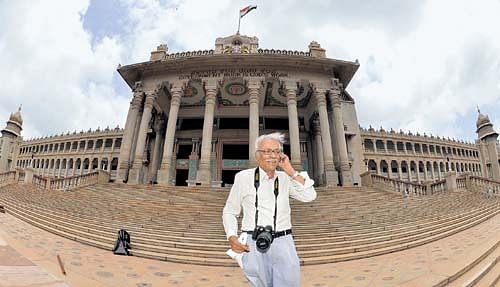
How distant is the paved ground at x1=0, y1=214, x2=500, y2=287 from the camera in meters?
3.39

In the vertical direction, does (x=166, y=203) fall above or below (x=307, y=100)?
below

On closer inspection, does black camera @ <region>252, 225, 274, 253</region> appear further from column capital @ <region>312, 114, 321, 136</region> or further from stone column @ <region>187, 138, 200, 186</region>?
column capital @ <region>312, 114, 321, 136</region>

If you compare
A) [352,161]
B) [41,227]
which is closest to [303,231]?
[41,227]

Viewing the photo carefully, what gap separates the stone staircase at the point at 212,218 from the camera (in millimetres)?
5941

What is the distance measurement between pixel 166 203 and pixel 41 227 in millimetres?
3984

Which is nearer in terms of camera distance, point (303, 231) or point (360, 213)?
point (303, 231)

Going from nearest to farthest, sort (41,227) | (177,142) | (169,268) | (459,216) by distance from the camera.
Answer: (169,268) → (41,227) → (459,216) → (177,142)

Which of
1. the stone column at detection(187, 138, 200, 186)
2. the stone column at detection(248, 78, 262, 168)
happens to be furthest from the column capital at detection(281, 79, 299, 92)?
the stone column at detection(187, 138, 200, 186)

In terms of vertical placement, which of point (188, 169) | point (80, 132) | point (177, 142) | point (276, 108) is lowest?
point (188, 169)

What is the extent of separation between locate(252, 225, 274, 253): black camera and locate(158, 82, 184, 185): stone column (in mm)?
14089

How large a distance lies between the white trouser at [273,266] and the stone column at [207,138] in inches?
510

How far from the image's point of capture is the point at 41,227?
770 centimetres

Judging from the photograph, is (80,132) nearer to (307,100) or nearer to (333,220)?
(307,100)

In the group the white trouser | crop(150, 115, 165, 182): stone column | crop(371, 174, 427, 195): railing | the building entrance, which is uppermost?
crop(150, 115, 165, 182): stone column
